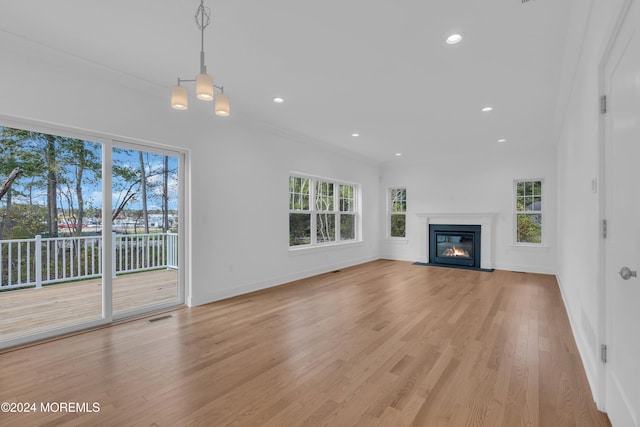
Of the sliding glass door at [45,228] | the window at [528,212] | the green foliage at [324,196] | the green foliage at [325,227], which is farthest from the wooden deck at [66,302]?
the window at [528,212]

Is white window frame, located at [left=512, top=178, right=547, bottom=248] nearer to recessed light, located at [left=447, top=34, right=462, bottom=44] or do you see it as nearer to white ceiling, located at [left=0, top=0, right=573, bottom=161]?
white ceiling, located at [left=0, top=0, right=573, bottom=161]

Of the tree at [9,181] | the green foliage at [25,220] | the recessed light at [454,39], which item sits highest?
the recessed light at [454,39]

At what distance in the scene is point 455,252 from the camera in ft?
24.3

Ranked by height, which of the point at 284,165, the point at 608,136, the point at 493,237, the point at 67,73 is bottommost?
the point at 493,237

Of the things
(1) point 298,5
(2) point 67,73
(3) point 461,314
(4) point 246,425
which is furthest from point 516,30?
(2) point 67,73

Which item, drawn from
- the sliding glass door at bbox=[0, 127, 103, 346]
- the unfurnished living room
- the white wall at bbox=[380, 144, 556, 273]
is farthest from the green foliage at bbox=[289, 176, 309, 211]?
the sliding glass door at bbox=[0, 127, 103, 346]

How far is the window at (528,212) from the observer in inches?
258

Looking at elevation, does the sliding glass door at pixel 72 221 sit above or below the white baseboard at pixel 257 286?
above

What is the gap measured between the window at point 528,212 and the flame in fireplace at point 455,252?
1105mm

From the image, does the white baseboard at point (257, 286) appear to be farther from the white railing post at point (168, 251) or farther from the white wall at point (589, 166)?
the white wall at point (589, 166)

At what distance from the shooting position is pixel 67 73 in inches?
120

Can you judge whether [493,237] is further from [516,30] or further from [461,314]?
[516,30]

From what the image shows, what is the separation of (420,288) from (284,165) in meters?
3.18

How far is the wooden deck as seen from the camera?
10.2ft
